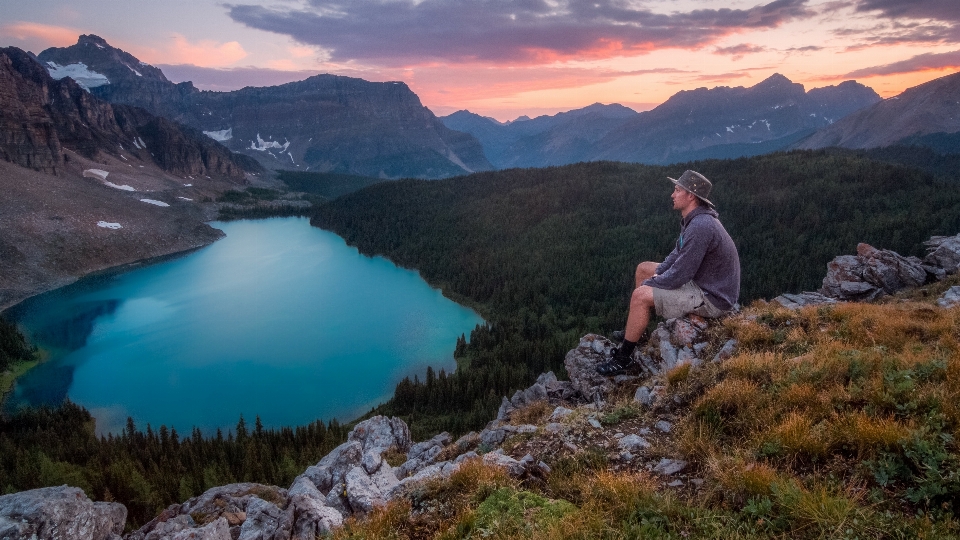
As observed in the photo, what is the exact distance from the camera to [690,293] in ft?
35.4

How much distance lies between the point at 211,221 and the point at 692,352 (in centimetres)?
17190

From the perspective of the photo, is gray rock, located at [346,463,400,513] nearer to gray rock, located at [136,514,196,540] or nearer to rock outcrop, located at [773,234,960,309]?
gray rock, located at [136,514,196,540]

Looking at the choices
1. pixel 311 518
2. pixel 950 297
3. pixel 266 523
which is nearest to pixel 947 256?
pixel 950 297

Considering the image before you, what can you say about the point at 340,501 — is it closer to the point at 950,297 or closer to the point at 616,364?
the point at 616,364

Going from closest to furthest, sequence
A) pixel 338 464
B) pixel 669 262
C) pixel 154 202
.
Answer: pixel 669 262
pixel 338 464
pixel 154 202

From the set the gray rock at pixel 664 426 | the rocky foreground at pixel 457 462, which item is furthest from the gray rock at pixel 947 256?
the gray rock at pixel 664 426

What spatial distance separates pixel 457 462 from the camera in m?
8.57

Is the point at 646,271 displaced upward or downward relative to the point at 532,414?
upward

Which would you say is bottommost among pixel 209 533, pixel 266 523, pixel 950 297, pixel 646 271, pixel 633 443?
pixel 266 523

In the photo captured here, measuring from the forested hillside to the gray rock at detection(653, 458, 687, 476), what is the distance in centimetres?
3384

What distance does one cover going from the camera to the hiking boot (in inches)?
463

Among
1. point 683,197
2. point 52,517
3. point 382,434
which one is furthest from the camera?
point 382,434

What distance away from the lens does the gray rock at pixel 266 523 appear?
28.3 ft

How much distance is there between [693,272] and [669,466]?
17.1ft
